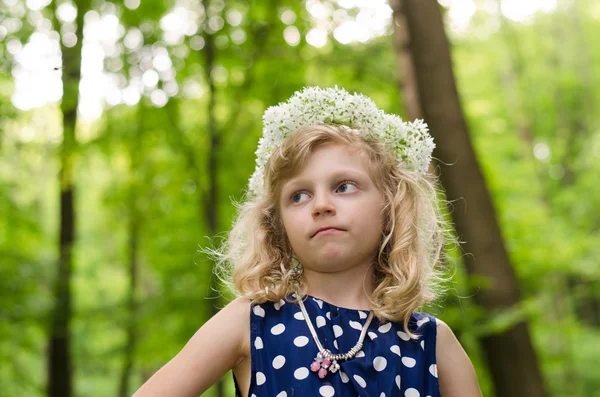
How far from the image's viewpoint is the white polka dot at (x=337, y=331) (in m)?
1.92

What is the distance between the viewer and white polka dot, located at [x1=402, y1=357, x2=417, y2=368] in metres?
1.94

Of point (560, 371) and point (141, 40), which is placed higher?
point (141, 40)

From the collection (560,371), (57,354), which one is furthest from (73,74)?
(560,371)

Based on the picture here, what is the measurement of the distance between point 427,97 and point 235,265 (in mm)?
4178

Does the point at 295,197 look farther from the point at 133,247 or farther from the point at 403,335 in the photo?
the point at 133,247

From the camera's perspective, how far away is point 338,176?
1992mm

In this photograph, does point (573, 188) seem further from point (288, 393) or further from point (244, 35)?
point (288, 393)

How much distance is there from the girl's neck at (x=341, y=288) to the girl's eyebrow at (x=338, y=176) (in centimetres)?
27

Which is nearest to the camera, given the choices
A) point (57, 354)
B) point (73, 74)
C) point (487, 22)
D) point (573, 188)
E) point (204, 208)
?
point (73, 74)

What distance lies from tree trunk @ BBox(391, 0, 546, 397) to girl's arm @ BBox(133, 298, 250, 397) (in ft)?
13.7

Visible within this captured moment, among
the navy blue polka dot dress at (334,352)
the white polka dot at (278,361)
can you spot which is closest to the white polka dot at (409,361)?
the navy blue polka dot dress at (334,352)

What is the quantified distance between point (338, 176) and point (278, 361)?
1.83ft

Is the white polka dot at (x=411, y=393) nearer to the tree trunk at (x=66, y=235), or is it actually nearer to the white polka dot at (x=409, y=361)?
the white polka dot at (x=409, y=361)

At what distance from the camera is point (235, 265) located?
87.9 inches
